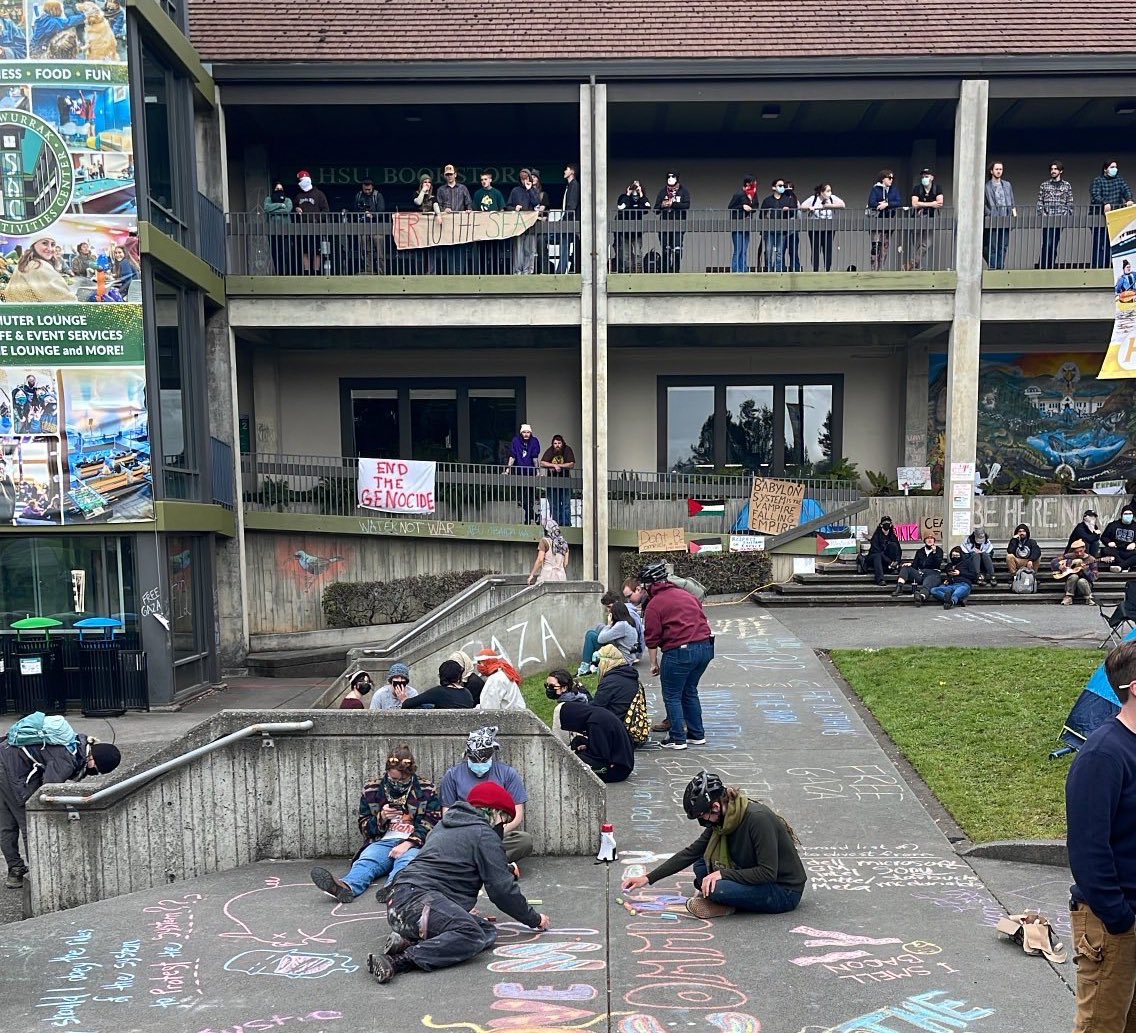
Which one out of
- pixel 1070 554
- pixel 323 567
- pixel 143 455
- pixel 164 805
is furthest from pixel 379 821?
pixel 1070 554

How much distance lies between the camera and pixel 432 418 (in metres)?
21.9

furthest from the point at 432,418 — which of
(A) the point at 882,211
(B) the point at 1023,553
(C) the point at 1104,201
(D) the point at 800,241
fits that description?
(C) the point at 1104,201

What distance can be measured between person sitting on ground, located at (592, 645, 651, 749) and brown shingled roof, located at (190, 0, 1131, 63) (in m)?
13.2

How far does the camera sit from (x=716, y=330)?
20.7 metres

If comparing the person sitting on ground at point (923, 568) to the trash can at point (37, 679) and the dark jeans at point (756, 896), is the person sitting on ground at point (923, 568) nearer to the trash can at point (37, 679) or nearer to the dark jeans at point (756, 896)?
the dark jeans at point (756, 896)

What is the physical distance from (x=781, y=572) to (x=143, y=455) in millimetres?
11560

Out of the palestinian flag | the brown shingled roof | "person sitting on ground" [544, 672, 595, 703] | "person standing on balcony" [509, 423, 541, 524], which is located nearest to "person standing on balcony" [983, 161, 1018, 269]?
the brown shingled roof

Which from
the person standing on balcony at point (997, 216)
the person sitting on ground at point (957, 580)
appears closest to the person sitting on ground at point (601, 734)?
the person sitting on ground at point (957, 580)

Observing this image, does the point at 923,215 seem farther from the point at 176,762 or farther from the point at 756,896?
the point at 176,762

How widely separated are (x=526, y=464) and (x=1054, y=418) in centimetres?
1181

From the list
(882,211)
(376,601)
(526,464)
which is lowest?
(376,601)

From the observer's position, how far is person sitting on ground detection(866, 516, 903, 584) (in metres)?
17.5

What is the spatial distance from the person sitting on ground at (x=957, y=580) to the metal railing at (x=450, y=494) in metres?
6.95

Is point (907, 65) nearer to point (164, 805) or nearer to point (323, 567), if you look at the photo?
point (323, 567)
